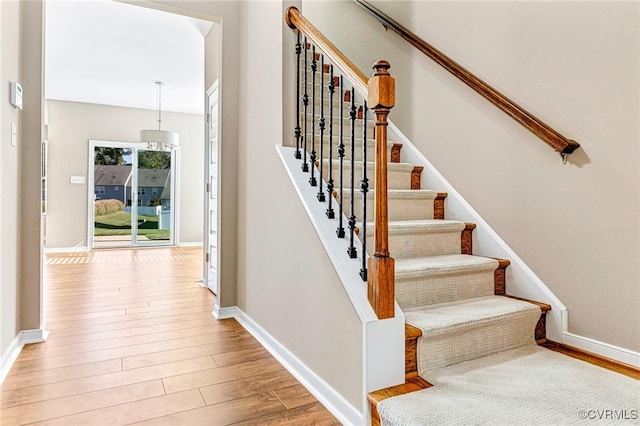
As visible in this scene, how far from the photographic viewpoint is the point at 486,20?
2.18m

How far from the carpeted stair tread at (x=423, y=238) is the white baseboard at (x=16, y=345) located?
6.52 feet

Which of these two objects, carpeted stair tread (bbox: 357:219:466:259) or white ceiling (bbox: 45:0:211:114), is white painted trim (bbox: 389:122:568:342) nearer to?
carpeted stair tread (bbox: 357:219:466:259)

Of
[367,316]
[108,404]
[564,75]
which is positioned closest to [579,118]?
[564,75]

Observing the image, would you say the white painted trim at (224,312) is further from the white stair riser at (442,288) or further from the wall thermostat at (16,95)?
the wall thermostat at (16,95)

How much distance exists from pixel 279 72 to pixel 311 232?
1.07 m

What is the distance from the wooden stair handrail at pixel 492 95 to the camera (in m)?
1.76

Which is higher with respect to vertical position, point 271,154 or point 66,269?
point 271,154

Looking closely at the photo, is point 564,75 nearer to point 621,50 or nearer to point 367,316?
point 621,50

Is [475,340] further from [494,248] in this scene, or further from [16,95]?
[16,95]

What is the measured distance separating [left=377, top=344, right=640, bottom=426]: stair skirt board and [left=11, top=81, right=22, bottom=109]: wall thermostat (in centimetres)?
251

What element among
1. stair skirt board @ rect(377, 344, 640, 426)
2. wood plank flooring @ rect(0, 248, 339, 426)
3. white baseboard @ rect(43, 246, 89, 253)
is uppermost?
stair skirt board @ rect(377, 344, 640, 426)

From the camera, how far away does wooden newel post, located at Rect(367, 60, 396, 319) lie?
147 cm

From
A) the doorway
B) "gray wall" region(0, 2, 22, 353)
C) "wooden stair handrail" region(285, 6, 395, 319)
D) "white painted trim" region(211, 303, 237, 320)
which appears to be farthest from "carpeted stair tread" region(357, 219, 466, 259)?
the doorway

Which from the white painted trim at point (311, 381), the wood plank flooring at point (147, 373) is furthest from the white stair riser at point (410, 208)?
the wood plank flooring at point (147, 373)
